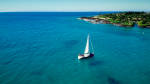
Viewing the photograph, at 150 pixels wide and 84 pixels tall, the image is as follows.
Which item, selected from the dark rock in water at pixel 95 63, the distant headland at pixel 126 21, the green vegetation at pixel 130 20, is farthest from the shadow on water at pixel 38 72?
the green vegetation at pixel 130 20

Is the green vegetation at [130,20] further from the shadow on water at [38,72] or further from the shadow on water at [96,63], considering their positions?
the shadow on water at [38,72]

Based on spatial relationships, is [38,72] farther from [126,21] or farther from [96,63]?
[126,21]

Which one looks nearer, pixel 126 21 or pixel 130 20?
pixel 126 21

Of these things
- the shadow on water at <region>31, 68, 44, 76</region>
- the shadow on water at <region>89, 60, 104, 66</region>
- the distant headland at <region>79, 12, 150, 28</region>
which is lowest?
the shadow on water at <region>31, 68, 44, 76</region>

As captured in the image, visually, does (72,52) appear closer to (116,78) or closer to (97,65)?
(97,65)

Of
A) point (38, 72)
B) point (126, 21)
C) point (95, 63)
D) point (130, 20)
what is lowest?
point (38, 72)

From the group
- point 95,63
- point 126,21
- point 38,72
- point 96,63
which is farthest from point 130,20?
point 38,72

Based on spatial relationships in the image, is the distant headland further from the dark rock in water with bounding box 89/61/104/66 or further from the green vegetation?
the dark rock in water with bounding box 89/61/104/66

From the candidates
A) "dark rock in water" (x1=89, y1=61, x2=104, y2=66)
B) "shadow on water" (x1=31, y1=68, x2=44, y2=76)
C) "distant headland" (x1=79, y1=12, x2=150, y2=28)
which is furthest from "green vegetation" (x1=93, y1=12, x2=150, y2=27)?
"shadow on water" (x1=31, y1=68, x2=44, y2=76)

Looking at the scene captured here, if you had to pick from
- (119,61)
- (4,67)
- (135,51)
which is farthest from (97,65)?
(4,67)

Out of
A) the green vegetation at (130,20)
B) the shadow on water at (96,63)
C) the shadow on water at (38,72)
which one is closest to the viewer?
the shadow on water at (38,72)

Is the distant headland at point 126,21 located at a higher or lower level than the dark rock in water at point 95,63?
higher

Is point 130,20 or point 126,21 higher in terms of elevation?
point 130,20
